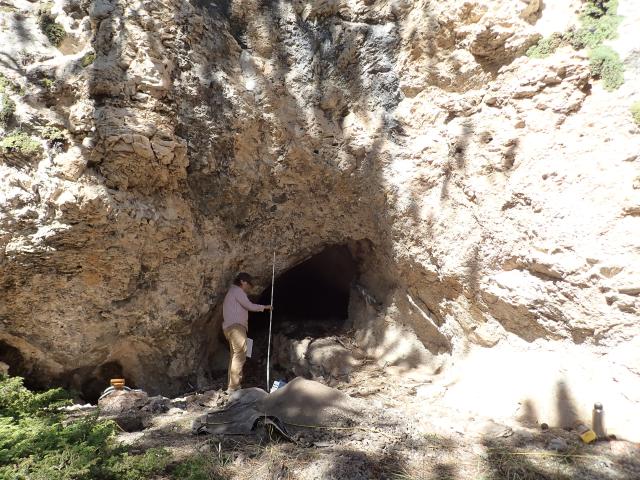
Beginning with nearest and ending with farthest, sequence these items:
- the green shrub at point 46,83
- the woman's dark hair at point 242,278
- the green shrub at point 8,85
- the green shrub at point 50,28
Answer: the green shrub at point 8,85 → the green shrub at point 46,83 → the green shrub at point 50,28 → the woman's dark hair at point 242,278

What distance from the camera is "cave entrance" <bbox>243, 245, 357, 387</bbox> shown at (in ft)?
18.4

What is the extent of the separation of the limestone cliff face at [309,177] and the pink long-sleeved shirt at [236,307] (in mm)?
207

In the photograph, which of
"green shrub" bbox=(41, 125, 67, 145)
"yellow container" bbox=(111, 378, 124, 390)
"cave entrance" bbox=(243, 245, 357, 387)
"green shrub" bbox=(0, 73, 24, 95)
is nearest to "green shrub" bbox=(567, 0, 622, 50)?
"cave entrance" bbox=(243, 245, 357, 387)

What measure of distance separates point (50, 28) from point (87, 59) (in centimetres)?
54

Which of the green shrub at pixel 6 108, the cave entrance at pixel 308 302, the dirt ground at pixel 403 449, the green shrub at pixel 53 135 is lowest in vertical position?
the dirt ground at pixel 403 449

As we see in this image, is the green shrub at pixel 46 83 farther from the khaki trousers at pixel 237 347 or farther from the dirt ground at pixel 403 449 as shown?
the dirt ground at pixel 403 449

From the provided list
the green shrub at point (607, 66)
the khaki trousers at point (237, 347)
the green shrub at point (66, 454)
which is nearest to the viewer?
the green shrub at point (66, 454)

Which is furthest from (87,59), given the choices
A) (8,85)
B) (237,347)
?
(237,347)

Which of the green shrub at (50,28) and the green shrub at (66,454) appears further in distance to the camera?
the green shrub at (50,28)

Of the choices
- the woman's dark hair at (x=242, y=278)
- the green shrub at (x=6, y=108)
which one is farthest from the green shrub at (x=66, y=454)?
the green shrub at (x=6, y=108)

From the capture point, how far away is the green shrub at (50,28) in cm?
390

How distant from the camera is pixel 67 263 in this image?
3.72 metres

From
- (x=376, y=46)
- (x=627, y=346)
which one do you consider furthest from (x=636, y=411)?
(x=376, y=46)

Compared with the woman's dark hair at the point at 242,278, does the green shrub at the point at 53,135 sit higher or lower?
higher
